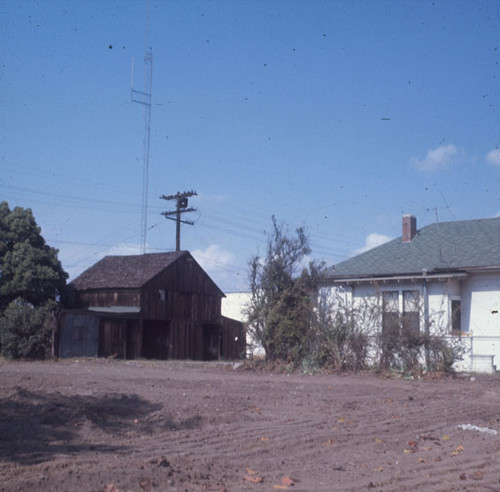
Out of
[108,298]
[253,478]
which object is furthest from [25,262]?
[253,478]

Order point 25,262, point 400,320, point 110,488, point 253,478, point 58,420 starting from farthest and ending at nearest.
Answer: point 25,262
point 400,320
point 58,420
point 253,478
point 110,488

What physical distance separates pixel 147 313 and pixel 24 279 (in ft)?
24.5

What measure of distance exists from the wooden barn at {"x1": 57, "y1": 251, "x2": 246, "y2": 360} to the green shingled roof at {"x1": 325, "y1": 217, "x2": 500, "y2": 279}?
12.0 meters

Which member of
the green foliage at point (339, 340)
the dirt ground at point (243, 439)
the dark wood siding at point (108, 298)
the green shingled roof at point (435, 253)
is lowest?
the dirt ground at point (243, 439)

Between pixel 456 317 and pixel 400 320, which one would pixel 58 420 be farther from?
pixel 456 317

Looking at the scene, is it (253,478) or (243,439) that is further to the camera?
(243,439)

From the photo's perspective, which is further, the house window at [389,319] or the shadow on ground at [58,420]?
the house window at [389,319]

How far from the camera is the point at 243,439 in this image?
859 centimetres

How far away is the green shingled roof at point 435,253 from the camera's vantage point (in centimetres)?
2302

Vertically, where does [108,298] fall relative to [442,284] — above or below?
below

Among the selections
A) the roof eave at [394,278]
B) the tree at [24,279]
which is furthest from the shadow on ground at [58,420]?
the tree at [24,279]

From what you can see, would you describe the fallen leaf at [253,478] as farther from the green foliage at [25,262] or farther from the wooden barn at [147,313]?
the green foliage at [25,262]

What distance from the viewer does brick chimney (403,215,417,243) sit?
27.2 m

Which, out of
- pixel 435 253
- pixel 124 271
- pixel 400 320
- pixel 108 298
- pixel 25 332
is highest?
pixel 435 253
